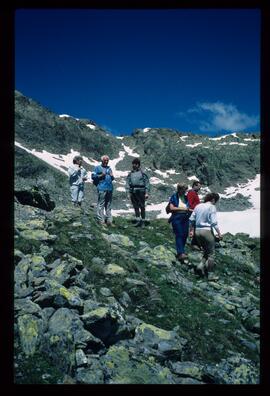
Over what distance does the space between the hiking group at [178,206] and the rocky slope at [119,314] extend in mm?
713

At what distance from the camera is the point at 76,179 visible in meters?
16.5

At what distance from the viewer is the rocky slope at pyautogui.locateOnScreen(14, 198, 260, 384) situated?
19.5ft

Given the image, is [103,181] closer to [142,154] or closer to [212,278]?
[212,278]

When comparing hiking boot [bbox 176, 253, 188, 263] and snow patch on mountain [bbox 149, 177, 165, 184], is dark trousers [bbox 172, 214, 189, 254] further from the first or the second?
snow patch on mountain [bbox 149, 177, 165, 184]

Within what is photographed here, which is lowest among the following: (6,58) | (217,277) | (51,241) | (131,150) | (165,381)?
(165,381)

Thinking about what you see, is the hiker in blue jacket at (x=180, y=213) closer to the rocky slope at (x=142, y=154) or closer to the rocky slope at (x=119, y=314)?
the rocky slope at (x=119, y=314)

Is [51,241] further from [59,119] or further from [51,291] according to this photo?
[59,119]

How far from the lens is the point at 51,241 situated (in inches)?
396

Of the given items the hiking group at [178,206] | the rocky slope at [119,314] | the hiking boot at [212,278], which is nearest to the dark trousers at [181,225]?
the hiking group at [178,206]

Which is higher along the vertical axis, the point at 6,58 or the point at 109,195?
the point at 6,58

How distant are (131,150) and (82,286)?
136807 millimetres

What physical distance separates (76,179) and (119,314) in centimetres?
987

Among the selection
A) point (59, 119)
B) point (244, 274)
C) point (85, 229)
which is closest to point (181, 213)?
point (85, 229)

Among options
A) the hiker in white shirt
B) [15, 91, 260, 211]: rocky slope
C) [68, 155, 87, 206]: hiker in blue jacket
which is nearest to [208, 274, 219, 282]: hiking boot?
the hiker in white shirt
